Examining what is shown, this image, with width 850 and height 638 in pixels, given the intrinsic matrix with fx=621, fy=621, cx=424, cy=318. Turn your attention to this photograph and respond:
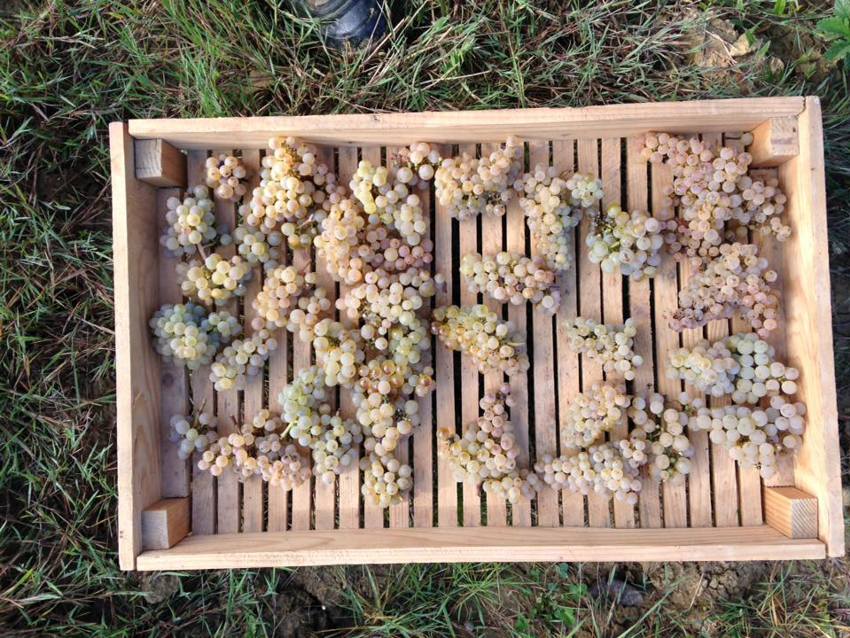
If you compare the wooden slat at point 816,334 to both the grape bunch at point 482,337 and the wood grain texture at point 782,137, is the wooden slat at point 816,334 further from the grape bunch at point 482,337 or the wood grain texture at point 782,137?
the grape bunch at point 482,337

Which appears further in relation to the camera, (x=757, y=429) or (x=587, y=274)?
(x=587, y=274)

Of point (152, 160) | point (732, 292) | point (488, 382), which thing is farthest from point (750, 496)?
point (152, 160)

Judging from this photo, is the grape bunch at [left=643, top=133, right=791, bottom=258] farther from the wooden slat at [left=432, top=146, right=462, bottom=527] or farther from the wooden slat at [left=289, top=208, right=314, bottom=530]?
the wooden slat at [left=289, top=208, right=314, bottom=530]

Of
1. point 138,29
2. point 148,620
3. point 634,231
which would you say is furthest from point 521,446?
point 138,29

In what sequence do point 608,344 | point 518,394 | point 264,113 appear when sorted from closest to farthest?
point 608,344 < point 518,394 < point 264,113

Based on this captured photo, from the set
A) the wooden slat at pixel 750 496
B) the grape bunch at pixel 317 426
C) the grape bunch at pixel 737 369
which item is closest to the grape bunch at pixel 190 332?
the grape bunch at pixel 317 426

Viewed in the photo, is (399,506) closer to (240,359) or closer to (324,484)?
(324,484)

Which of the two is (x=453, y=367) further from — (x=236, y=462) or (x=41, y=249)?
(x=41, y=249)
